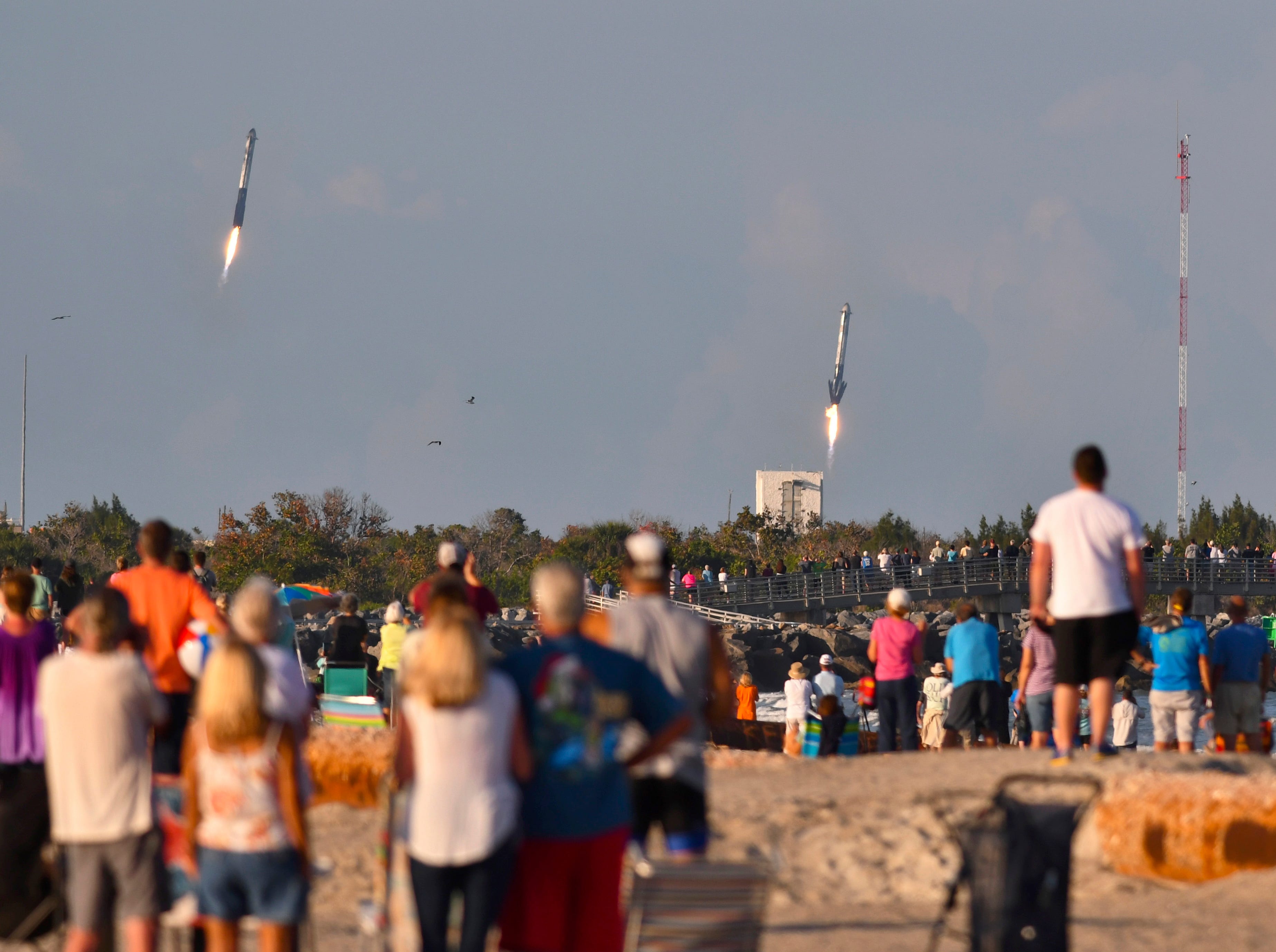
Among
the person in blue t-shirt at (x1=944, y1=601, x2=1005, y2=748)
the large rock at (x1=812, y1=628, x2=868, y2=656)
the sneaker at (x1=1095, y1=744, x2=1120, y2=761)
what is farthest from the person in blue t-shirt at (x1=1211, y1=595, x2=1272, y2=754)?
the large rock at (x1=812, y1=628, x2=868, y2=656)

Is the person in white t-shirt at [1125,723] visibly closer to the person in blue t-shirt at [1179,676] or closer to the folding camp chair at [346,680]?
the person in blue t-shirt at [1179,676]

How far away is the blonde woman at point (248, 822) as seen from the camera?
4574 millimetres

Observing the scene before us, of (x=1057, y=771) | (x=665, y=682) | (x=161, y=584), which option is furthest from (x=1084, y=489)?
(x=161, y=584)

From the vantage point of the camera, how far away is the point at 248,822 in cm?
457

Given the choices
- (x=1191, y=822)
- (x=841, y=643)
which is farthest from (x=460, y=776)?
(x=841, y=643)

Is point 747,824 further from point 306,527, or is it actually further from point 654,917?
point 306,527

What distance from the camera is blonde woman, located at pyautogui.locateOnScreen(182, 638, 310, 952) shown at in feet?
15.0

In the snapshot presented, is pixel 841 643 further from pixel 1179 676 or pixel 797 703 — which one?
pixel 1179 676

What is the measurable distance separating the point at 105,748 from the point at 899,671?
7.98m

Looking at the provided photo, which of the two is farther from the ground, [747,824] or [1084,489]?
[1084,489]


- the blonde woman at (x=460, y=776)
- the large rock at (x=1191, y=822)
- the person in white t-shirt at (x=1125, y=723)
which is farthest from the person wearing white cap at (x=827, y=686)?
the blonde woman at (x=460, y=776)

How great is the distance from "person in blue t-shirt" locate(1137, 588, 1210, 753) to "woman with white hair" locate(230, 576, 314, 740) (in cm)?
790

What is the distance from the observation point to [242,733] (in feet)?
14.8

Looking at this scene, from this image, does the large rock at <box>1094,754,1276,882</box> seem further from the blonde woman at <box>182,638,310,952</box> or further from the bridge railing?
the bridge railing
